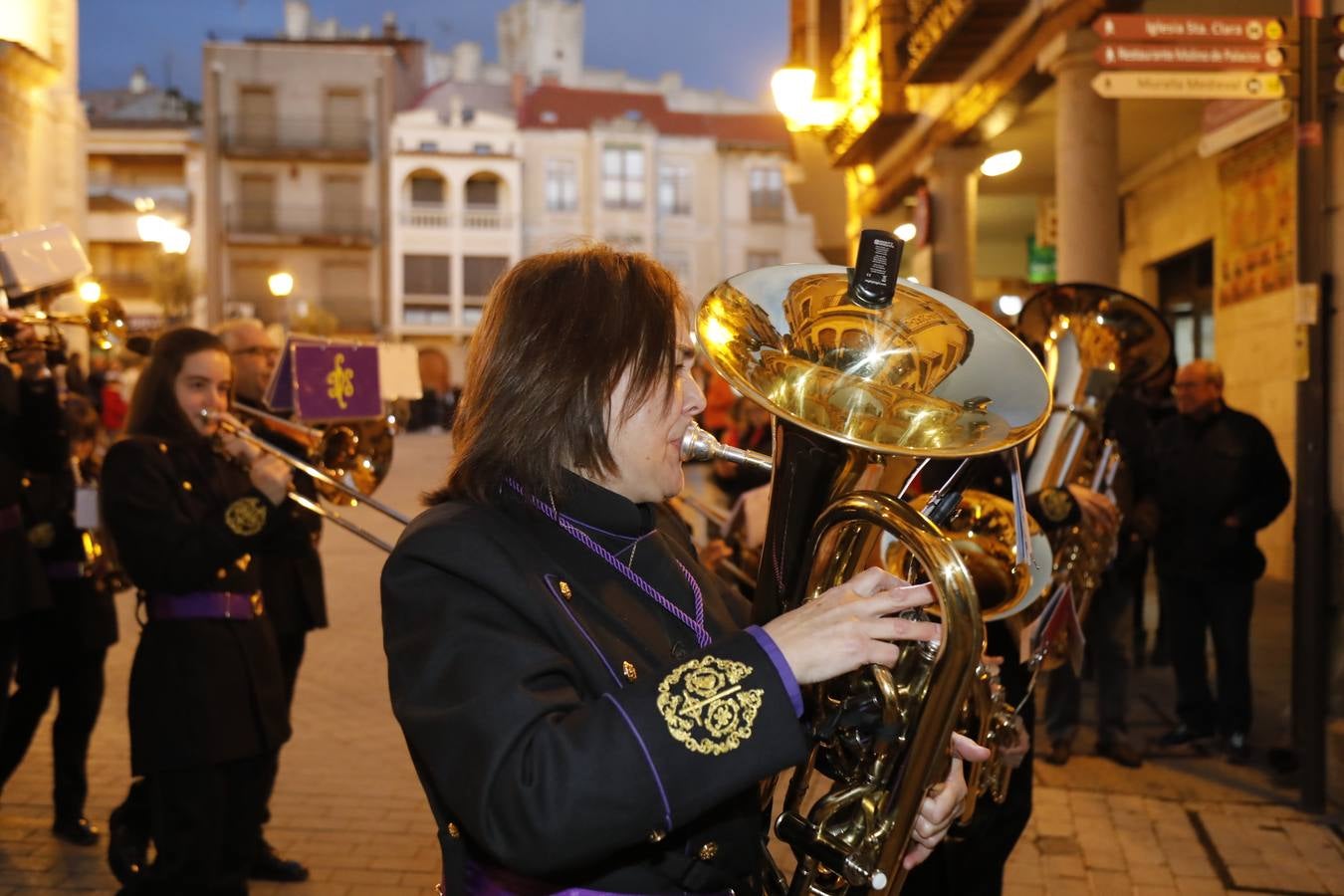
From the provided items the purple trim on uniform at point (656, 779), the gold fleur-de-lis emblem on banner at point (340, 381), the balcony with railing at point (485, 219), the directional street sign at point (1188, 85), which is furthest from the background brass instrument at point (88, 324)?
the balcony with railing at point (485, 219)

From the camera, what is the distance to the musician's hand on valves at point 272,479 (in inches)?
137

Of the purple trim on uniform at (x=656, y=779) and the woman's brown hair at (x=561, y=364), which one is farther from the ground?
the woman's brown hair at (x=561, y=364)

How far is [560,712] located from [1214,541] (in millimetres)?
5256

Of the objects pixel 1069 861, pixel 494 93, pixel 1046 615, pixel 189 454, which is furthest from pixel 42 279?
pixel 494 93

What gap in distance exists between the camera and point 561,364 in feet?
5.78

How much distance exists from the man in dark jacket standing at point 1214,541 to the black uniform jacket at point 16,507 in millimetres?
4826

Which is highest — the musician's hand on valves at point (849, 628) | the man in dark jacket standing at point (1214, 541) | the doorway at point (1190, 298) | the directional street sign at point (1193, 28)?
the directional street sign at point (1193, 28)

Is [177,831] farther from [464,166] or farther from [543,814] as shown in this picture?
[464,166]

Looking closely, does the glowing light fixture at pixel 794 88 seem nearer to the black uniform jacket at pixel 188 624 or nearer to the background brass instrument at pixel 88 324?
the background brass instrument at pixel 88 324

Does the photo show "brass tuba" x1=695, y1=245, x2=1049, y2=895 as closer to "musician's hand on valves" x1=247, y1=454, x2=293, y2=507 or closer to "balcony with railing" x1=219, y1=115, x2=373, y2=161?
"musician's hand on valves" x1=247, y1=454, x2=293, y2=507

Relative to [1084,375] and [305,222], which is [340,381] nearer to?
[1084,375]

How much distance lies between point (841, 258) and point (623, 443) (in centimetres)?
2127

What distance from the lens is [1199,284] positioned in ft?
36.6

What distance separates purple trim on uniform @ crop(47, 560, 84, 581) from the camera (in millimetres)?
4707
